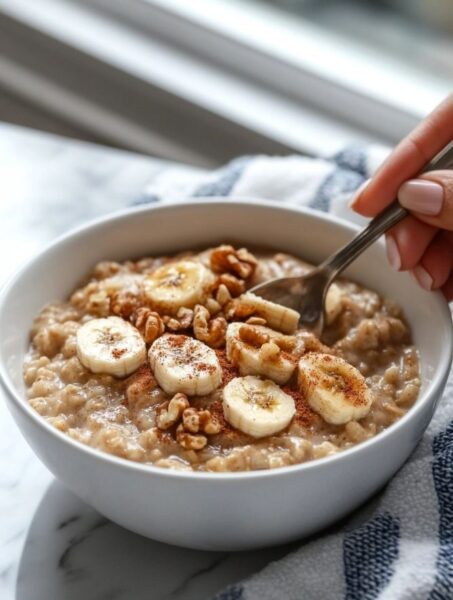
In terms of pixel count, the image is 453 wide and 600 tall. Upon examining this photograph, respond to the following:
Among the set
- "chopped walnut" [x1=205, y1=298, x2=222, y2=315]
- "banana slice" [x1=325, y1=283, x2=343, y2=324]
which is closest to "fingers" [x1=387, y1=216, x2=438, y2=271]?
"banana slice" [x1=325, y1=283, x2=343, y2=324]

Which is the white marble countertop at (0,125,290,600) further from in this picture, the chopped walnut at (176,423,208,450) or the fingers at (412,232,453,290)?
the fingers at (412,232,453,290)

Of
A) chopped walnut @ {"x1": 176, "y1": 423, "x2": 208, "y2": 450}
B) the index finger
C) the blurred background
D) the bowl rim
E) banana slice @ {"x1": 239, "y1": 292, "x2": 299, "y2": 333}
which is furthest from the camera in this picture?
the blurred background

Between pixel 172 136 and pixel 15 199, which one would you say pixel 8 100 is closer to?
pixel 172 136

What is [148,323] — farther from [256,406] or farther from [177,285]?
[256,406]

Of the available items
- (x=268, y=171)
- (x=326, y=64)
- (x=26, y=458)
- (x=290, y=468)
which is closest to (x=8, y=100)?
(x=326, y=64)

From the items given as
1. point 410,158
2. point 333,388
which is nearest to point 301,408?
point 333,388
